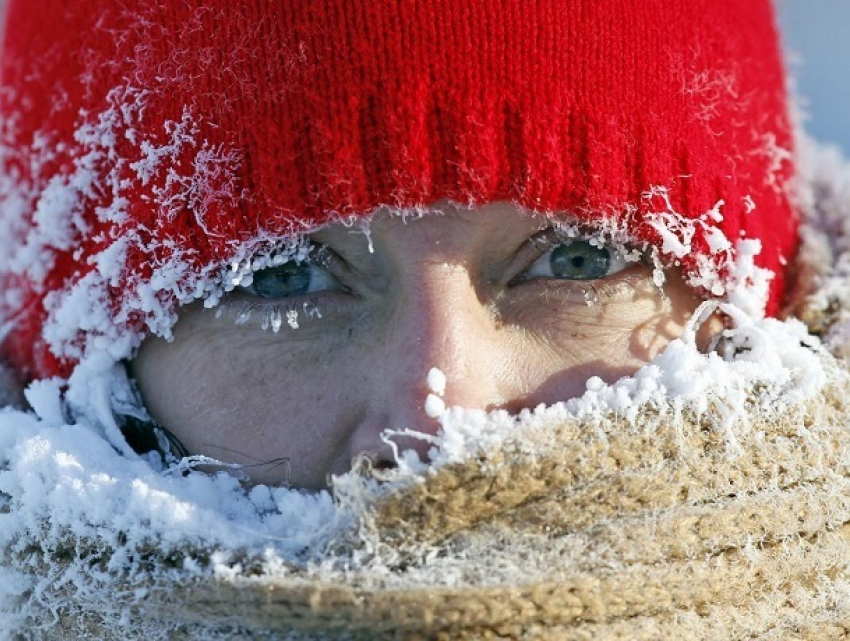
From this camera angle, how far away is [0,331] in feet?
5.20

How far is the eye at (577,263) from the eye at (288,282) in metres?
0.25

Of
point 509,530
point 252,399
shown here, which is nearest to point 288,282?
point 252,399

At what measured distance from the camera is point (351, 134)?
1.20 metres

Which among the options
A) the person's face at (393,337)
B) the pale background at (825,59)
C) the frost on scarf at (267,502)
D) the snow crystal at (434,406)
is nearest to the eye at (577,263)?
the person's face at (393,337)

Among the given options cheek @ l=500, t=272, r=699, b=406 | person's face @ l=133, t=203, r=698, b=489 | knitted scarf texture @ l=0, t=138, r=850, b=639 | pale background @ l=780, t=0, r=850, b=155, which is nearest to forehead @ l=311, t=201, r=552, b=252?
person's face @ l=133, t=203, r=698, b=489

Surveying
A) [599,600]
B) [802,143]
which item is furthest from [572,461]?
[802,143]

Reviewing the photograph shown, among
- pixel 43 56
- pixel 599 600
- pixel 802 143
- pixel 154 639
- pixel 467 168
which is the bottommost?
pixel 154 639

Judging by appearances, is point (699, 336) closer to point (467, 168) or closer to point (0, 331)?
point (467, 168)

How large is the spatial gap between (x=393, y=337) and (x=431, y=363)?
0.24ft

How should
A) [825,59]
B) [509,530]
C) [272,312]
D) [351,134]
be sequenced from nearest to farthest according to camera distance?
[509,530] → [351,134] → [272,312] → [825,59]

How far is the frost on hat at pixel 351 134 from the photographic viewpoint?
120 cm

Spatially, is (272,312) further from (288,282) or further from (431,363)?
(431,363)

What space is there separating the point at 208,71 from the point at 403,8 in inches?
9.7

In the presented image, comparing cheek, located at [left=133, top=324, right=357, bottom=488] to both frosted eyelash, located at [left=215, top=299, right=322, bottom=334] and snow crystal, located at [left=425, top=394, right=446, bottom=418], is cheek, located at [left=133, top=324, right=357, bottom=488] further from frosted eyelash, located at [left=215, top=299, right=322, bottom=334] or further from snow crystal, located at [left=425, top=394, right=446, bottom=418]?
snow crystal, located at [left=425, top=394, right=446, bottom=418]
